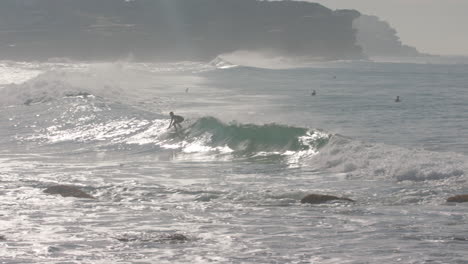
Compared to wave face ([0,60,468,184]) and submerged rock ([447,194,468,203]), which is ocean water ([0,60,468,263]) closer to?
wave face ([0,60,468,184])

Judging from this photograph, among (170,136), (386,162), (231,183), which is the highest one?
(170,136)

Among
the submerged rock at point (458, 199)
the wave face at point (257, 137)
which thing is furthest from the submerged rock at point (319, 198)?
the wave face at point (257, 137)

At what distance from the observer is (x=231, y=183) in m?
18.4

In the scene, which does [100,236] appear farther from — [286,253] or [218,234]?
[286,253]

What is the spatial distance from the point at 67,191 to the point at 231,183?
3.74 m

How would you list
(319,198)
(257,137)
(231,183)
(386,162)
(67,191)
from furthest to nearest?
1. (257,137)
2. (386,162)
3. (231,183)
4. (67,191)
5. (319,198)

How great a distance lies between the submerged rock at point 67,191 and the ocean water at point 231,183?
328 mm

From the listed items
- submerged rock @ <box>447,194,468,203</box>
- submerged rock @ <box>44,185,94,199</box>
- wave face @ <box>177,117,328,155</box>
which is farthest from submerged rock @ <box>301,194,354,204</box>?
wave face @ <box>177,117,328,155</box>

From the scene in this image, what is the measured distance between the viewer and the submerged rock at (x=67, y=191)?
53.3 ft

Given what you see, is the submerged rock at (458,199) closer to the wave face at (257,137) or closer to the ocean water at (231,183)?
the ocean water at (231,183)

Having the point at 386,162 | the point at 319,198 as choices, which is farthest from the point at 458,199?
the point at 386,162

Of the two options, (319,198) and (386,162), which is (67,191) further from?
(386,162)

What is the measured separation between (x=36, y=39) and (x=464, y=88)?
131m

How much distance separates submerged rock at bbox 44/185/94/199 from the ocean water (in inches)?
12.9
